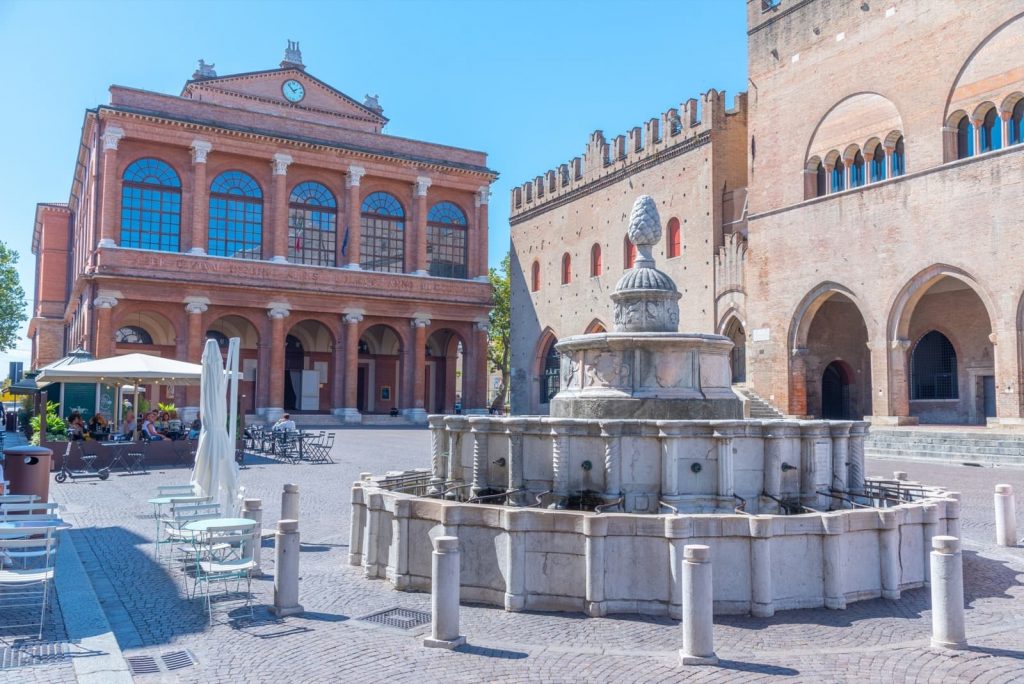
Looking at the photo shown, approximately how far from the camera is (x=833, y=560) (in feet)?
21.6

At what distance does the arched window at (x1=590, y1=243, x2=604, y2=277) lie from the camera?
38250 millimetres

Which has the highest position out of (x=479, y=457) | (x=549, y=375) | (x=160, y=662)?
(x=549, y=375)

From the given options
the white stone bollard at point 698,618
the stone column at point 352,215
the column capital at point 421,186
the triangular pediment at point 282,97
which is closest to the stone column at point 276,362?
the stone column at point 352,215

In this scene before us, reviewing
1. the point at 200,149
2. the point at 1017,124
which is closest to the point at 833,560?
the point at 1017,124

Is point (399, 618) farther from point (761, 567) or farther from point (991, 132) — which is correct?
point (991, 132)

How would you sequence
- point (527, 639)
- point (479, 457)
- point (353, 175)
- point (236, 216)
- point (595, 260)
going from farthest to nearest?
point (353, 175) < point (595, 260) < point (236, 216) < point (479, 457) < point (527, 639)

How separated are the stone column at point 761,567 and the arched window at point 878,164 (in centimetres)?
2172

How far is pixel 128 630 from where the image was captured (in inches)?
243

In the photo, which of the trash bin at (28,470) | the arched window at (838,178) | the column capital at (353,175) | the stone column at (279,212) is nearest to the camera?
the trash bin at (28,470)

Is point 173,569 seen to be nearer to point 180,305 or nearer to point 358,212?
point 180,305

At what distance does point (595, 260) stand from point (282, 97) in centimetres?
1809

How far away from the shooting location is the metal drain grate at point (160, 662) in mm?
5262

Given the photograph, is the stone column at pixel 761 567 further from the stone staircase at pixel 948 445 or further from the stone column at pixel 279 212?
the stone column at pixel 279 212

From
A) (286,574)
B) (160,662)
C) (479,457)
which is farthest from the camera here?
(479,457)
